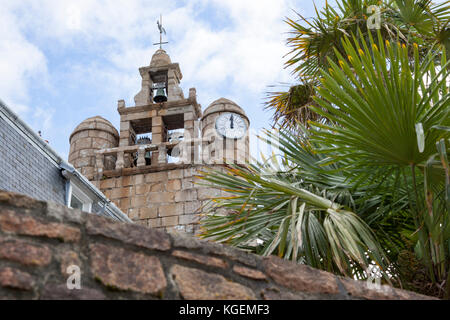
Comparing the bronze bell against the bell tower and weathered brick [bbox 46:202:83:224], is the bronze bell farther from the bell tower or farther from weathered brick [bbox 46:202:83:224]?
weathered brick [bbox 46:202:83:224]

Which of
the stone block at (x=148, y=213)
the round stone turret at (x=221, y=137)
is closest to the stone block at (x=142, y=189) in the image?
the stone block at (x=148, y=213)

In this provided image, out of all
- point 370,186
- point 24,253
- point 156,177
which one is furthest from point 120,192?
point 24,253

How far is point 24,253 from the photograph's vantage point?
85.1 inches

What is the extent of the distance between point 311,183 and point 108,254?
10.1 feet

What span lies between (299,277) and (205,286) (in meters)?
0.45

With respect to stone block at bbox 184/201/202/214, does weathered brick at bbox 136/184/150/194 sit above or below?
above

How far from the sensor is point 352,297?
268 cm

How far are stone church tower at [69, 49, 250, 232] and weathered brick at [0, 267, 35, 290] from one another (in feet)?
33.0

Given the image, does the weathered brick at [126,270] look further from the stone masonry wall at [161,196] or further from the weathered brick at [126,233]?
the stone masonry wall at [161,196]

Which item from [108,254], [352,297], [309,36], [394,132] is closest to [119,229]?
[108,254]

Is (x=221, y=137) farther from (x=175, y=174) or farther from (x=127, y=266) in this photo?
(x=127, y=266)

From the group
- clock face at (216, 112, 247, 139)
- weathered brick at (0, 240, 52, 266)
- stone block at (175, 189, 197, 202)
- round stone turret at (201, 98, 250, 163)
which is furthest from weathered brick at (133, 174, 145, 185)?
weathered brick at (0, 240, 52, 266)

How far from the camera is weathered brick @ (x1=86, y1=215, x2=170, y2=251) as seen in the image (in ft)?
7.93

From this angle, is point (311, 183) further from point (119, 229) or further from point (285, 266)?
point (119, 229)
